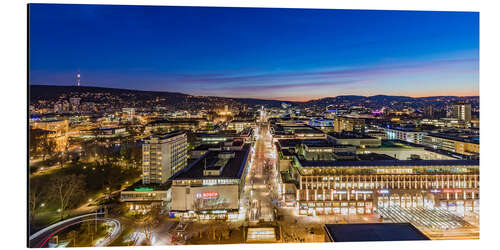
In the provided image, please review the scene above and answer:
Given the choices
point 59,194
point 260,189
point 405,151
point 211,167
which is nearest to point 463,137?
point 405,151

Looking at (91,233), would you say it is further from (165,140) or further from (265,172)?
(265,172)

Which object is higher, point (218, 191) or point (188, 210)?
point (218, 191)

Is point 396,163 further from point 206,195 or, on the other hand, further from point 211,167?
point 206,195

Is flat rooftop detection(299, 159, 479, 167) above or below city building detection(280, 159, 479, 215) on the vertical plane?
above

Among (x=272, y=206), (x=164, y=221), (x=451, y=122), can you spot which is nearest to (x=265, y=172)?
(x=272, y=206)

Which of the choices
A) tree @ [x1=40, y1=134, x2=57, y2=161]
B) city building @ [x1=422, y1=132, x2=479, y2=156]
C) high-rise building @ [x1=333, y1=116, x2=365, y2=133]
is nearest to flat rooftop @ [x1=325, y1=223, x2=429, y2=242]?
city building @ [x1=422, y1=132, x2=479, y2=156]

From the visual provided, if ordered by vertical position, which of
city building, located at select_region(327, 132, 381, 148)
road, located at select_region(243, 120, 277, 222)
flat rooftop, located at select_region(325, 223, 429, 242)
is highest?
city building, located at select_region(327, 132, 381, 148)

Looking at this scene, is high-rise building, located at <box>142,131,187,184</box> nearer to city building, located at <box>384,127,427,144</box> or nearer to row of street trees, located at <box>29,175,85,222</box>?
row of street trees, located at <box>29,175,85,222</box>

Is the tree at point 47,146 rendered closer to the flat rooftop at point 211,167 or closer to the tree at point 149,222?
the tree at point 149,222
